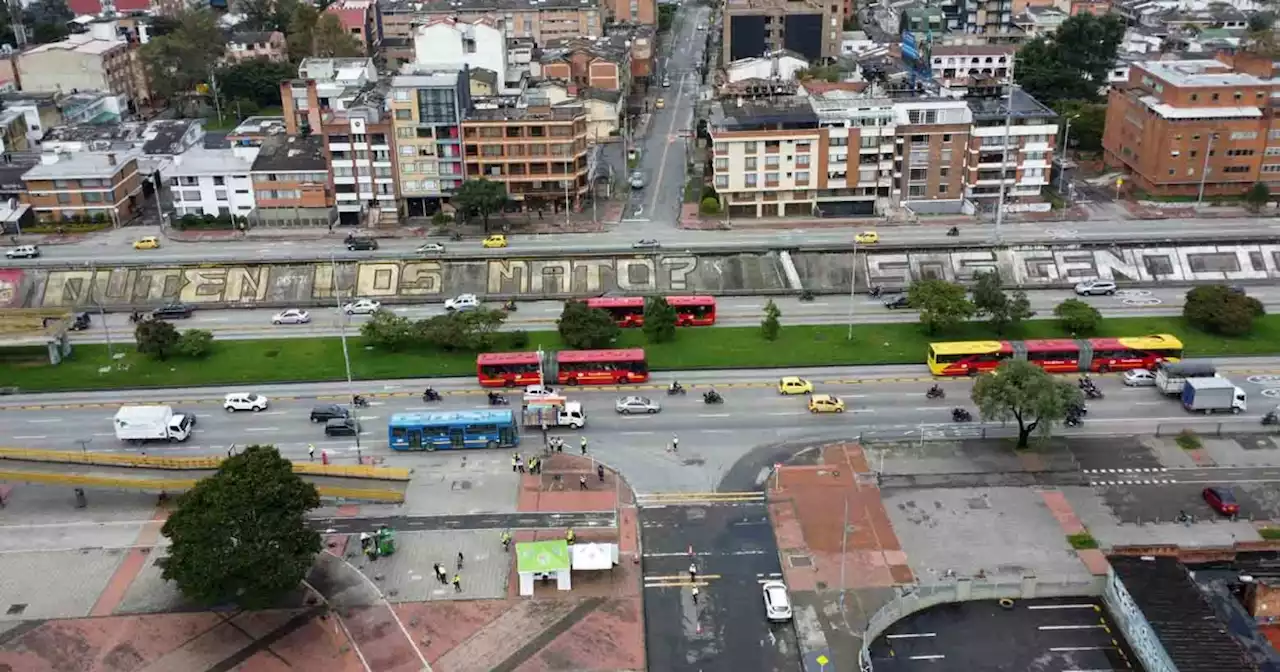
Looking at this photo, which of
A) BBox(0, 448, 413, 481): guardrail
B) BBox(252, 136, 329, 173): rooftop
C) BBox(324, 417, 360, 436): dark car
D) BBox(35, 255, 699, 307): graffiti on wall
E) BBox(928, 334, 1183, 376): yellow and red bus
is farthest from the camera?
BBox(252, 136, 329, 173): rooftop

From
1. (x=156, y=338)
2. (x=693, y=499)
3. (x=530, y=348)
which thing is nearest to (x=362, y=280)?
(x=156, y=338)

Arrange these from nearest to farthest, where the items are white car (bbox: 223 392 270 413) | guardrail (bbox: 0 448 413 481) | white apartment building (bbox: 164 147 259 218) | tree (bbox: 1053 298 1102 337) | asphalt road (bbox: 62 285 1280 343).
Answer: guardrail (bbox: 0 448 413 481) < white car (bbox: 223 392 270 413) < tree (bbox: 1053 298 1102 337) < asphalt road (bbox: 62 285 1280 343) < white apartment building (bbox: 164 147 259 218)

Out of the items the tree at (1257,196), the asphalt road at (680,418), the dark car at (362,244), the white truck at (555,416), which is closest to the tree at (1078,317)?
the asphalt road at (680,418)

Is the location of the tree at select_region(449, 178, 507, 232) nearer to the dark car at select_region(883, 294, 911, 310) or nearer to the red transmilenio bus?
the red transmilenio bus

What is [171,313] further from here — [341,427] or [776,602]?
[776,602]

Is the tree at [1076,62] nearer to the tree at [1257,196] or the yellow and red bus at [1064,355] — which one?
the tree at [1257,196]

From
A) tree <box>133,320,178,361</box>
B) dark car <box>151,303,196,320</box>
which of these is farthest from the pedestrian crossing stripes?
dark car <box>151,303,196,320</box>
